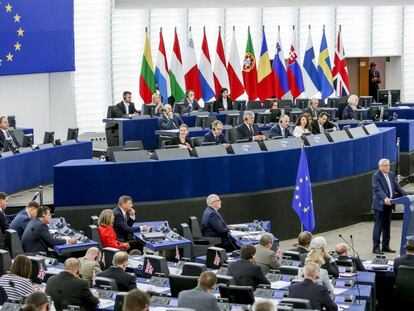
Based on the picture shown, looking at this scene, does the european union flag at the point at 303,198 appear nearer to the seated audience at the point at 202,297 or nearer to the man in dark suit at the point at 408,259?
the man in dark suit at the point at 408,259

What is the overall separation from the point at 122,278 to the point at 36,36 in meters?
16.9

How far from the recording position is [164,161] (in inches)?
748

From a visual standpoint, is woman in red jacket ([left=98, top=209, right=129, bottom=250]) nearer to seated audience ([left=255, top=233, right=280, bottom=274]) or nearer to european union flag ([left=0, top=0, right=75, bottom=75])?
seated audience ([left=255, top=233, right=280, bottom=274])

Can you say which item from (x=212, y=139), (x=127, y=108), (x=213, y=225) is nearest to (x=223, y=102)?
(x=127, y=108)

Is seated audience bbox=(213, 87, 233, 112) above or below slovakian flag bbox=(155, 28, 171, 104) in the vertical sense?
below

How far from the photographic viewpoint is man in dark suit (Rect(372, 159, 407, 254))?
18906 millimetres

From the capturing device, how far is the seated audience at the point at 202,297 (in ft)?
36.1

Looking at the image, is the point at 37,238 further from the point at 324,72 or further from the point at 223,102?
the point at 324,72

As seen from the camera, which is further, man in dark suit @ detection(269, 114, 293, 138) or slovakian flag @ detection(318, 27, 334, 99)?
slovakian flag @ detection(318, 27, 334, 99)

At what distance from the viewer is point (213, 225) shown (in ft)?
55.3

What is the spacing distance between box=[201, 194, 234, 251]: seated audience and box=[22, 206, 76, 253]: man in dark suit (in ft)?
7.56

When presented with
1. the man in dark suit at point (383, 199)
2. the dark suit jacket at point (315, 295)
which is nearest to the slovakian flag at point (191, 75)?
the man in dark suit at point (383, 199)

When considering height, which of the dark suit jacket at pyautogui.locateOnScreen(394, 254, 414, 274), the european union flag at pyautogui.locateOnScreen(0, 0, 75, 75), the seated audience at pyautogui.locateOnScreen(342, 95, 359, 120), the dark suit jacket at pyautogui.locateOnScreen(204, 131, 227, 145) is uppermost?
the european union flag at pyautogui.locateOnScreen(0, 0, 75, 75)

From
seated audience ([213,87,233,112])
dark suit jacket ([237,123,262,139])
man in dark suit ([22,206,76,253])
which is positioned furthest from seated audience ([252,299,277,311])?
seated audience ([213,87,233,112])
